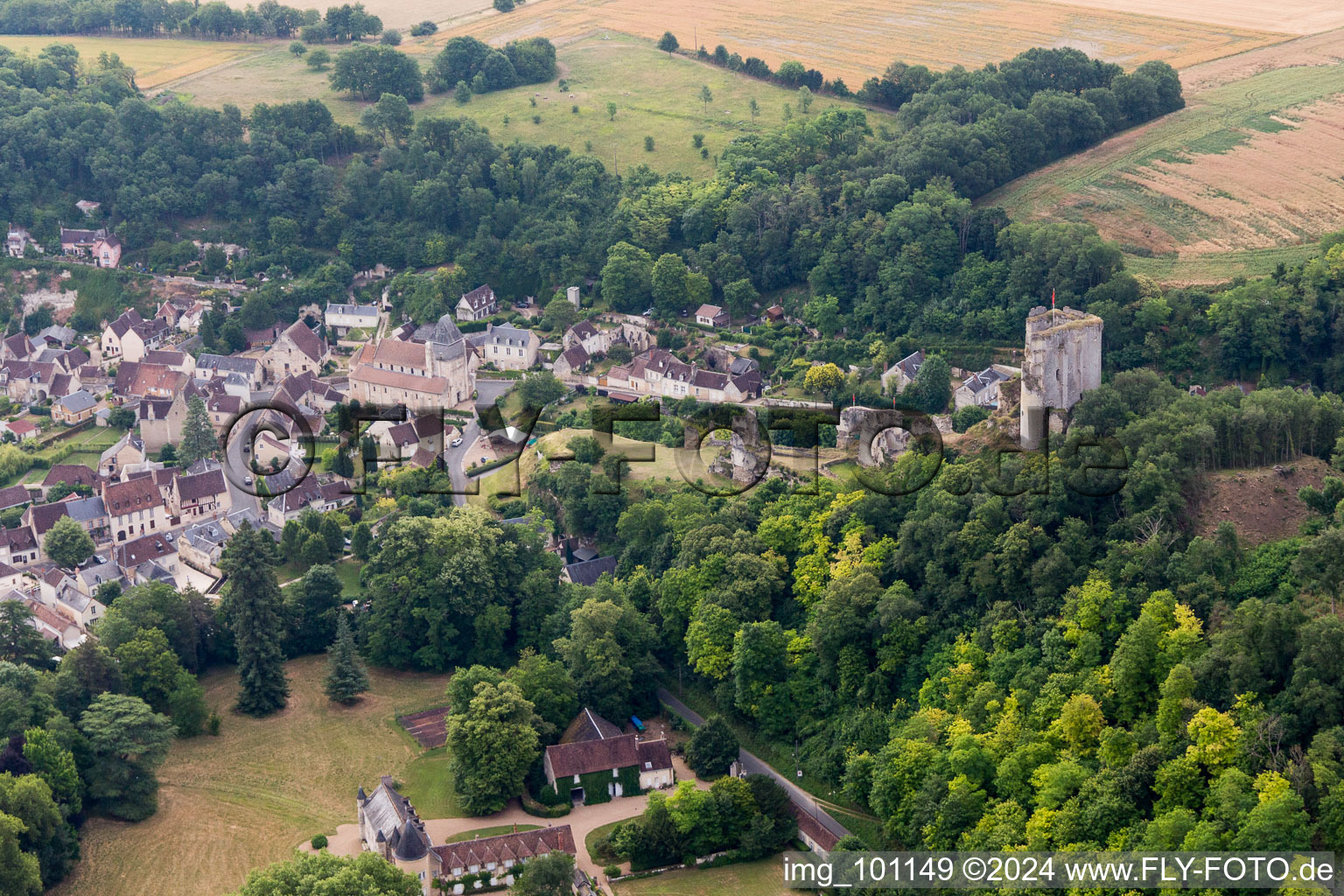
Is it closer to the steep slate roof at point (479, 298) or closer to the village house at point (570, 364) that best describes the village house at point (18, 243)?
the steep slate roof at point (479, 298)

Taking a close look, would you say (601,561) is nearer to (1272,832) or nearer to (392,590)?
(392,590)

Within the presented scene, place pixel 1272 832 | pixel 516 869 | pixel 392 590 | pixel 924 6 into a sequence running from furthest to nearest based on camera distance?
pixel 924 6
pixel 392 590
pixel 516 869
pixel 1272 832

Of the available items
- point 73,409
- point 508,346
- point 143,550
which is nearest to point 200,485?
point 143,550

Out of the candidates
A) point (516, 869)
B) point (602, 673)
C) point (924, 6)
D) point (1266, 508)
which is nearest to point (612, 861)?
point (516, 869)

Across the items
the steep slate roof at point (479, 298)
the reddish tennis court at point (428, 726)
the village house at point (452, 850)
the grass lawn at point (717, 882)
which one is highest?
the steep slate roof at point (479, 298)

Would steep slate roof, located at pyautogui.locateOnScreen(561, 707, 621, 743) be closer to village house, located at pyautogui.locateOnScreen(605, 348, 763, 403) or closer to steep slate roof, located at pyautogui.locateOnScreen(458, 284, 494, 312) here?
village house, located at pyautogui.locateOnScreen(605, 348, 763, 403)

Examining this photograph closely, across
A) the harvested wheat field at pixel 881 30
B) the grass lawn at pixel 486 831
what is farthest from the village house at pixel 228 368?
the harvested wheat field at pixel 881 30

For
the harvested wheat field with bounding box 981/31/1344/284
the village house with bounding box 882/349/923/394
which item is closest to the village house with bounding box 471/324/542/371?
the village house with bounding box 882/349/923/394

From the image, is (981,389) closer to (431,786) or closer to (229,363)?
(431,786)
